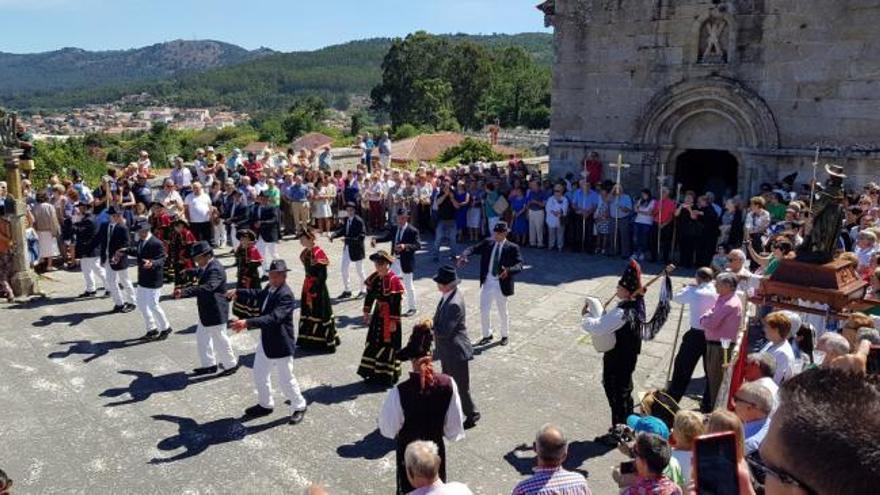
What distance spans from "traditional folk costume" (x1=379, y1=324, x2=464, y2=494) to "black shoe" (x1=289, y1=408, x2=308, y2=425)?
7.39ft

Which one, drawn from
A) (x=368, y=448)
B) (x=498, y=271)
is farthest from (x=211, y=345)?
(x=498, y=271)

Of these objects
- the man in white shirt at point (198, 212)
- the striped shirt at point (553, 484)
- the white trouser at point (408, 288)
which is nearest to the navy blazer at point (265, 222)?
the man in white shirt at point (198, 212)

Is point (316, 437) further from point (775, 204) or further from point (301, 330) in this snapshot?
point (775, 204)

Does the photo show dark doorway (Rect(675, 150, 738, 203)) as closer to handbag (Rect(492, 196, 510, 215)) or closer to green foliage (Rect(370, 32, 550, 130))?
Result: handbag (Rect(492, 196, 510, 215))

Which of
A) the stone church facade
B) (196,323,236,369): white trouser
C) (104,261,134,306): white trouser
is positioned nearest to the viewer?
(196,323,236,369): white trouser

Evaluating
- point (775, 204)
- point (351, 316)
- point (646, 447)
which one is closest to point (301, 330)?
point (351, 316)

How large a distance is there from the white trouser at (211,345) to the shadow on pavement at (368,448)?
256 cm

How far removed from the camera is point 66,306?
1195cm

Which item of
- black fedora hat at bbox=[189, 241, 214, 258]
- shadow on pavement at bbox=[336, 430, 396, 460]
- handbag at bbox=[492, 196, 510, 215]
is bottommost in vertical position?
shadow on pavement at bbox=[336, 430, 396, 460]

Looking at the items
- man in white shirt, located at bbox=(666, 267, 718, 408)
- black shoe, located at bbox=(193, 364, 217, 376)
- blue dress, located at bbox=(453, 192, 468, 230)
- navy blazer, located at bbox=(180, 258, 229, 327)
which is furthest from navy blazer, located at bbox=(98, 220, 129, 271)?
man in white shirt, located at bbox=(666, 267, 718, 408)

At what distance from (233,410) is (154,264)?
10.1 ft

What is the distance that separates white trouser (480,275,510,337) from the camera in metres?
10.1

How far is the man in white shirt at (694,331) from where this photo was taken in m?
7.44

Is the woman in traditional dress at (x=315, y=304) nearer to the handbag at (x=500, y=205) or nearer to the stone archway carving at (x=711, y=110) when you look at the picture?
the handbag at (x=500, y=205)
